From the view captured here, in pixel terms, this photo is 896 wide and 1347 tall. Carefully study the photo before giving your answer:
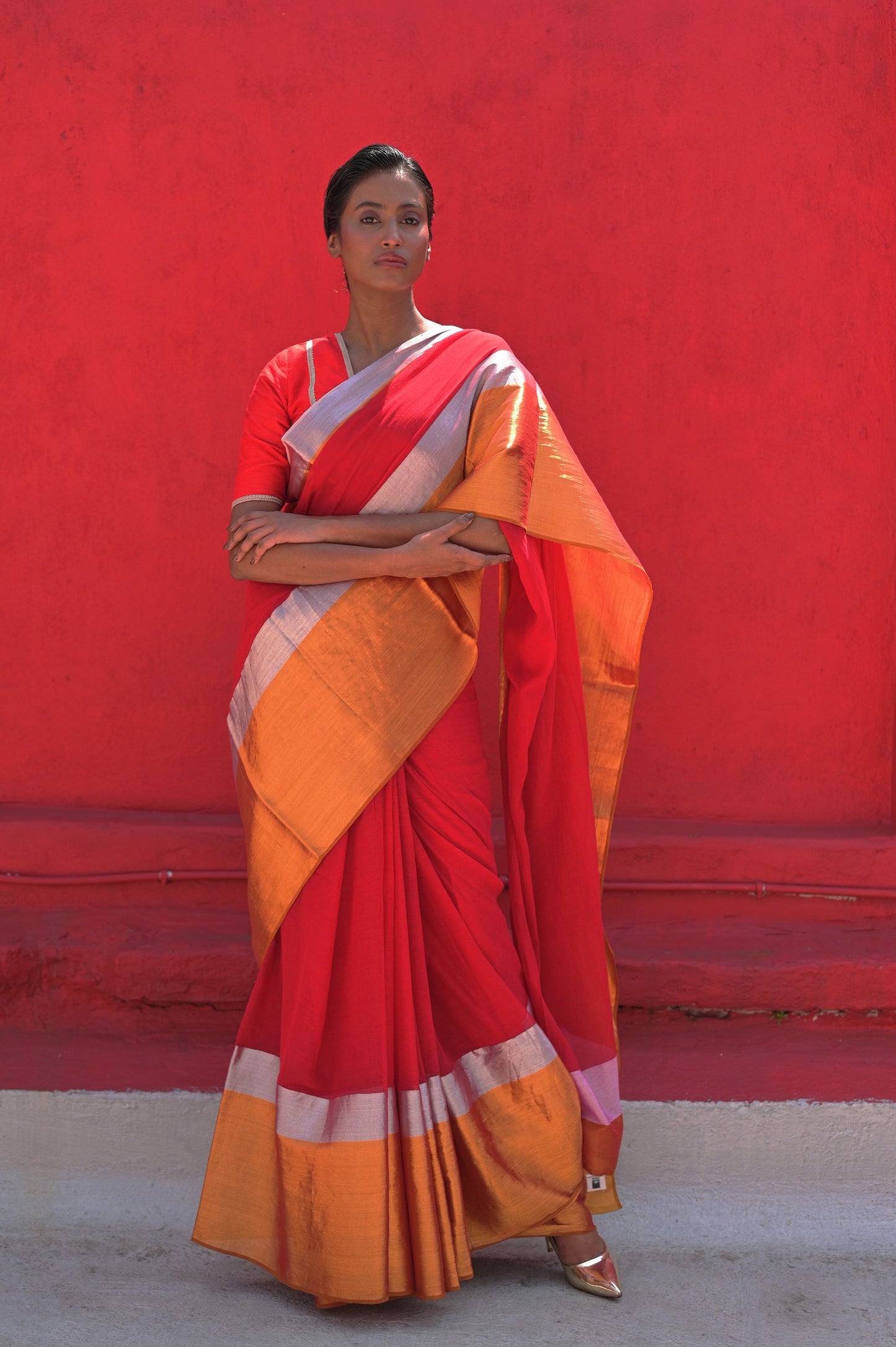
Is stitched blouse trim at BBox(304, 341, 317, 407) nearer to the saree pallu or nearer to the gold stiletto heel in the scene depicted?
the saree pallu

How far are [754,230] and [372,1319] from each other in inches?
97.6

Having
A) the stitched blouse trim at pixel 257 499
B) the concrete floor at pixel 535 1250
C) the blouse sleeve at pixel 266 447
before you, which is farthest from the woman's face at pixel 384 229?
the concrete floor at pixel 535 1250

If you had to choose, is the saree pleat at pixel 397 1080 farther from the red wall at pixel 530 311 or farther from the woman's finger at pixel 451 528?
the red wall at pixel 530 311

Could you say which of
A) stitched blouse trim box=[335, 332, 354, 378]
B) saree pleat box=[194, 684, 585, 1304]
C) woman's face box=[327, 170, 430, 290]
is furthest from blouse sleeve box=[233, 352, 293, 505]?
saree pleat box=[194, 684, 585, 1304]

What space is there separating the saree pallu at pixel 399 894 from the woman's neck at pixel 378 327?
73 millimetres

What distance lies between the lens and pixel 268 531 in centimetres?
218

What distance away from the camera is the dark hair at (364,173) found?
2.26 meters

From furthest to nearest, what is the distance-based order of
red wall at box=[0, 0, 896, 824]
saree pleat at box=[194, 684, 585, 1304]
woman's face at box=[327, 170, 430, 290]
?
red wall at box=[0, 0, 896, 824], woman's face at box=[327, 170, 430, 290], saree pleat at box=[194, 684, 585, 1304]

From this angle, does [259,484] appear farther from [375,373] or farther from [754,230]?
[754,230]

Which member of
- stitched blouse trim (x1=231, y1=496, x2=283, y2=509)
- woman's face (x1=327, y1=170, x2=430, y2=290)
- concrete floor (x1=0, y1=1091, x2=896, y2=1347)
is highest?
woman's face (x1=327, y1=170, x2=430, y2=290)

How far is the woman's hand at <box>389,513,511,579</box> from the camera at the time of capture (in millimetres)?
2129

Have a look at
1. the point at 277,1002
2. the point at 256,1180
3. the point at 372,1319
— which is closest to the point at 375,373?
the point at 277,1002

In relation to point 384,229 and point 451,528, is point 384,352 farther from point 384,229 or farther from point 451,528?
point 451,528

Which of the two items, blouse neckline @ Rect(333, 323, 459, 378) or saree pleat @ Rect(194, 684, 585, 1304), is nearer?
saree pleat @ Rect(194, 684, 585, 1304)
